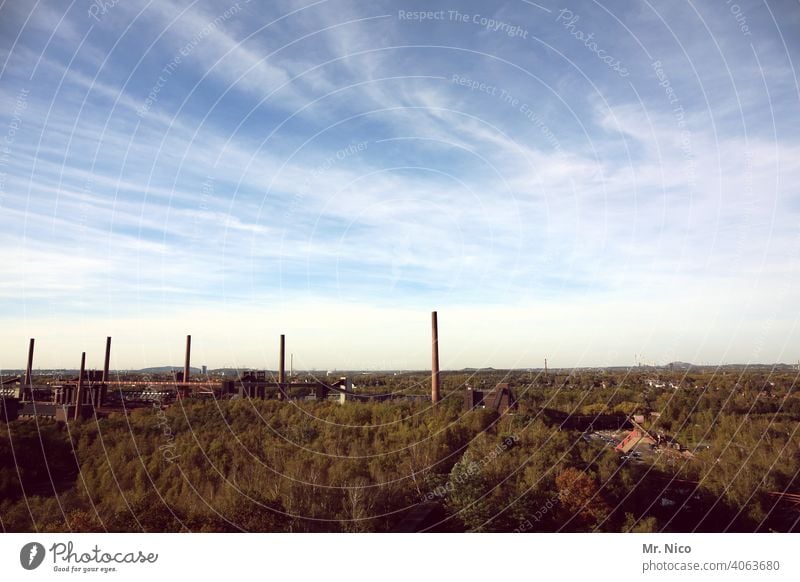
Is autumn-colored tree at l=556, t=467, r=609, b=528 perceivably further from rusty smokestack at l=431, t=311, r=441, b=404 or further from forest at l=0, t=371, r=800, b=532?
rusty smokestack at l=431, t=311, r=441, b=404

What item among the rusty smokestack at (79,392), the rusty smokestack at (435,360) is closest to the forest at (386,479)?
the rusty smokestack at (79,392)

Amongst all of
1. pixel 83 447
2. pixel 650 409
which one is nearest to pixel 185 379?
pixel 83 447

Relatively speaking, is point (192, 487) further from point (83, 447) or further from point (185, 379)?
point (185, 379)

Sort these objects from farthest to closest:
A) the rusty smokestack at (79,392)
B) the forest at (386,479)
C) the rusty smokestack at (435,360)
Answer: the rusty smokestack at (435,360) < the rusty smokestack at (79,392) < the forest at (386,479)

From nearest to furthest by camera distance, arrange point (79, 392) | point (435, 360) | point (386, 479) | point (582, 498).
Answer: point (582, 498)
point (386, 479)
point (79, 392)
point (435, 360)

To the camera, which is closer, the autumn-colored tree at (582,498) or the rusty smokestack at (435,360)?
the autumn-colored tree at (582,498)

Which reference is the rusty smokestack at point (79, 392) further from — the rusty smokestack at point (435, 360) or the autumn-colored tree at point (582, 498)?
the autumn-colored tree at point (582, 498)

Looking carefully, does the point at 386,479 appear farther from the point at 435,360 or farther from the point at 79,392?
the point at 79,392

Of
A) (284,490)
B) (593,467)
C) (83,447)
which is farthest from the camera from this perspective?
(83,447)

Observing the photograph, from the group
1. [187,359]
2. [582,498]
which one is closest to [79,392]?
[187,359]
